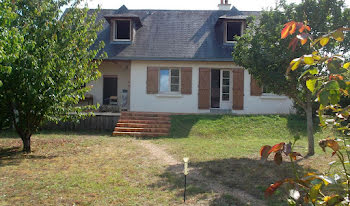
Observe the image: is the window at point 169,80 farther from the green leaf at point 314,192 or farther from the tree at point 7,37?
the green leaf at point 314,192

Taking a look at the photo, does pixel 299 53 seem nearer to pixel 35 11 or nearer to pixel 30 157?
pixel 35 11

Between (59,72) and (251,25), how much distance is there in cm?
492

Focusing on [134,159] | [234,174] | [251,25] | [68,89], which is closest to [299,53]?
[251,25]

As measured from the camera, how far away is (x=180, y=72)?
1425cm

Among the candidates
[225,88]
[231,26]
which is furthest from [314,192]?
[231,26]

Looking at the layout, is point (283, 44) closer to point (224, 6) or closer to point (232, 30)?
point (232, 30)

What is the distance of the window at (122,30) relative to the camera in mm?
15383

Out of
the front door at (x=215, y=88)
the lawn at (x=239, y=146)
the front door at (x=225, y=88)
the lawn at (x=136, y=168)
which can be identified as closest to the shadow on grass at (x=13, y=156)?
the lawn at (x=136, y=168)

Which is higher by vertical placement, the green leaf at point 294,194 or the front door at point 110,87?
the front door at point 110,87

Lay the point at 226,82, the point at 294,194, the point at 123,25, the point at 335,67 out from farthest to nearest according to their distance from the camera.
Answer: the point at 123,25 < the point at 226,82 < the point at 294,194 < the point at 335,67

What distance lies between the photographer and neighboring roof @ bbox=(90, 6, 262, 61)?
559 inches

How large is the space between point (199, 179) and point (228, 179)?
54cm

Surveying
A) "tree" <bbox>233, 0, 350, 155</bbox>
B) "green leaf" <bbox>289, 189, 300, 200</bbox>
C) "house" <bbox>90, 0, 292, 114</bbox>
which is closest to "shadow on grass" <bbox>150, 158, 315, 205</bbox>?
"tree" <bbox>233, 0, 350, 155</bbox>

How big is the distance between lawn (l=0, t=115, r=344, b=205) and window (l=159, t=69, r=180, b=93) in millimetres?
3778
